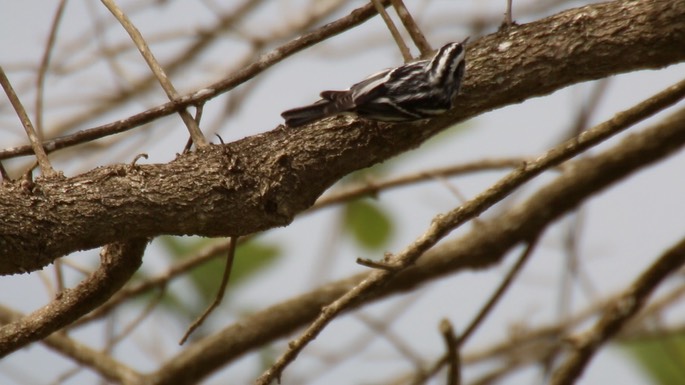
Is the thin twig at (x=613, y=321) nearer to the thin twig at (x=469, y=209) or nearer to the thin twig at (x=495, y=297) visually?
the thin twig at (x=495, y=297)

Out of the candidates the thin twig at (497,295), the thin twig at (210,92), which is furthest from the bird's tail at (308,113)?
the thin twig at (497,295)

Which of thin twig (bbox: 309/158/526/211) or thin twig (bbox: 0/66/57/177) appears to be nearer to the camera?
thin twig (bbox: 0/66/57/177)

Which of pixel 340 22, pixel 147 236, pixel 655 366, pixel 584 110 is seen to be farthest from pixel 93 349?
pixel 655 366

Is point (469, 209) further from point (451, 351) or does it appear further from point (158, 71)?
point (158, 71)

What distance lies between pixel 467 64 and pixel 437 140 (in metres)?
2.28

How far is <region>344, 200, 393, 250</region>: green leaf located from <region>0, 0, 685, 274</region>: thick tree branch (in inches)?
94.9

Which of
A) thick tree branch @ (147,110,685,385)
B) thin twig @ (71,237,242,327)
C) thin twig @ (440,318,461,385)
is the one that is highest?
thin twig @ (71,237,242,327)

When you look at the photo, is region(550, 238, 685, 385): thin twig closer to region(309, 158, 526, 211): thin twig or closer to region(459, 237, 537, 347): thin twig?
region(459, 237, 537, 347): thin twig

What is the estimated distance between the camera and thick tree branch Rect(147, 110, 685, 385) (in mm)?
3748

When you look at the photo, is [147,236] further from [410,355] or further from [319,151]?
[410,355]

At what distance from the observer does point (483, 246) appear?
3865mm

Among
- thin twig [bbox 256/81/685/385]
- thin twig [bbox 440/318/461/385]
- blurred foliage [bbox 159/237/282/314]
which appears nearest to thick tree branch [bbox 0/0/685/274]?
thin twig [bbox 256/81/685/385]

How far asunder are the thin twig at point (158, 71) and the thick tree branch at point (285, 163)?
4.9 inches

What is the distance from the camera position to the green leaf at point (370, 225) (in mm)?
4922
